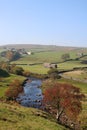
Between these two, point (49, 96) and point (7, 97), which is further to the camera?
point (7, 97)

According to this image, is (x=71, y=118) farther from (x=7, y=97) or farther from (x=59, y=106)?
(x=7, y=97)

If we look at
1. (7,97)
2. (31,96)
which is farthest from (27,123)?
(31,96)

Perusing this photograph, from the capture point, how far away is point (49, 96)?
63.7 meters

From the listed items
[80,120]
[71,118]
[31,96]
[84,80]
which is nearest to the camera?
[80,120]

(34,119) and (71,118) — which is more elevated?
(34,119)

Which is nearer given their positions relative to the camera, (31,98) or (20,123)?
(20,123)

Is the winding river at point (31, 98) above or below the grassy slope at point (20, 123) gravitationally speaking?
below

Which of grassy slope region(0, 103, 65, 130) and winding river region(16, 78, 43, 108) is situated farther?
winding river region(16, 78, 43, 108)

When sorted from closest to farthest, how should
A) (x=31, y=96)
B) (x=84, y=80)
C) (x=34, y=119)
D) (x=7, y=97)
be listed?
(x=34, y=119) → (x=7, y=97) → (x=31, y=96) → (x=84, y=80)

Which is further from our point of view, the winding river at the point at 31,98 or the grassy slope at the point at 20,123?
the winding river at the point at 31,98

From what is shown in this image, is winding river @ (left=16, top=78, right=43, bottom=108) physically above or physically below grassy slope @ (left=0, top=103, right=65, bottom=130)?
below

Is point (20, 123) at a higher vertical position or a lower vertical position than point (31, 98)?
higher

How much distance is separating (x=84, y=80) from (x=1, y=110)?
123 m

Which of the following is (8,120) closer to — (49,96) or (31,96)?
(49,96)
